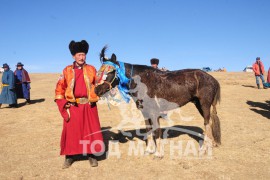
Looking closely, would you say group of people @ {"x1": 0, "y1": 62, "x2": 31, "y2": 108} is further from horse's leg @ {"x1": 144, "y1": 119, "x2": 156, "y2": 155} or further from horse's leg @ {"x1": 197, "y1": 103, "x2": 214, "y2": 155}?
horse's leg @ {"x1": 197, "y1": 103, "x2": 214, "y2": 155}

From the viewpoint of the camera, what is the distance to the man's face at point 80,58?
5.23 metres

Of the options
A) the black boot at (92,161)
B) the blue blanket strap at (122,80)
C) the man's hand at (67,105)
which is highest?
the blue blanket strap at (122,80)

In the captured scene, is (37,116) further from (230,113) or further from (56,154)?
(230,113)

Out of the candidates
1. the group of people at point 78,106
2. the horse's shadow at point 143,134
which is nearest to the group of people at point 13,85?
the horse's shadow at point 143,134

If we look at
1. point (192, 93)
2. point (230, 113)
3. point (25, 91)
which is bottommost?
point (230, 113)

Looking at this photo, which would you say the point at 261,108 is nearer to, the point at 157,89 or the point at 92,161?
the point at 157,89

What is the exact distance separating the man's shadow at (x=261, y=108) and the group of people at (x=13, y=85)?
12542mm

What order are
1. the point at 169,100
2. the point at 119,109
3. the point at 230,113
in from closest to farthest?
the point at 169,100 → the point at 230,113 → the point at 119,109

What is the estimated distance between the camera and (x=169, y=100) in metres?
6.04

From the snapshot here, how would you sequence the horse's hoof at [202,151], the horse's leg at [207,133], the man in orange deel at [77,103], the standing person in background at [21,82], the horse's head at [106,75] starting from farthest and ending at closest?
the standing person in background at [21,82]
the horse's leg at [207,133]
the horse's hoof at [202,151]
the horse's head at [106,75]
the man in orange deel at [77,103]

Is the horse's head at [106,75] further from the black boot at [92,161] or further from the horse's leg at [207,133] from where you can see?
the horse's leg at [207,133]

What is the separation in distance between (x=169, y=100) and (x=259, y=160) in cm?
242

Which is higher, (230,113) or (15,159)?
(230,113)

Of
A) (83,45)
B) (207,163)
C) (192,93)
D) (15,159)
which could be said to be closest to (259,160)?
(207,163)
